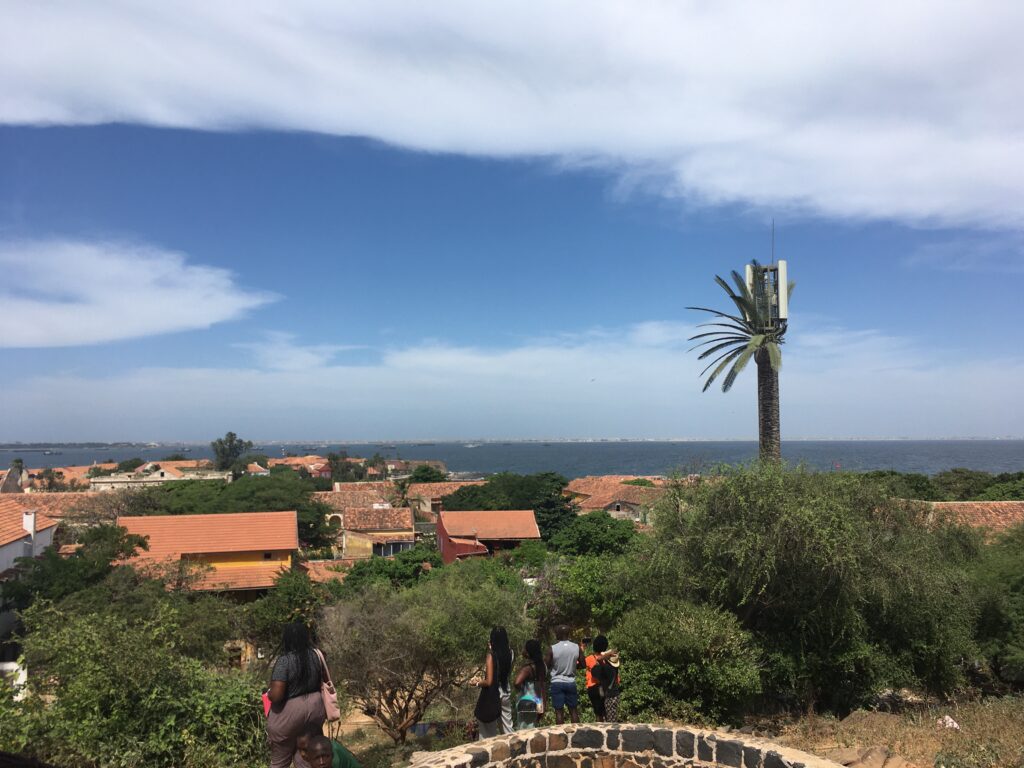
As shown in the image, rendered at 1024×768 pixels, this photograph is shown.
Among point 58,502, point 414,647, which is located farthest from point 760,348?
point 58,502

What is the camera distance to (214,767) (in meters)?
7.34

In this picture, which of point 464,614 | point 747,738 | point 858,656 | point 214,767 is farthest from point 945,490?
point 214,767

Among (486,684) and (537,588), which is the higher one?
(486,684)

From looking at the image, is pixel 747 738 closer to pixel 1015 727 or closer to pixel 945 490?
pixel 1015 727

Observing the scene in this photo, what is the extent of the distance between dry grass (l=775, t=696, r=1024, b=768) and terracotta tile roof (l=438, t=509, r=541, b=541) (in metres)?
33.6

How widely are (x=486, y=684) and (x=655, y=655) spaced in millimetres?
4913

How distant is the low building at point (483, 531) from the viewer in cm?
4053

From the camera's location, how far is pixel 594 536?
38250mm

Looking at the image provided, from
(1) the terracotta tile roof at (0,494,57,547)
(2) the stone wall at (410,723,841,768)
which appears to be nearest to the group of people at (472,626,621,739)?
(2) the stone wall at (410,723,841,768)

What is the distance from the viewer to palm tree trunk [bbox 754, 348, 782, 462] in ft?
60.6

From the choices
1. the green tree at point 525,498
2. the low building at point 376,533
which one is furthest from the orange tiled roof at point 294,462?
the low building at point 376,533

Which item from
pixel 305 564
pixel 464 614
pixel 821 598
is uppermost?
pixel 821 598

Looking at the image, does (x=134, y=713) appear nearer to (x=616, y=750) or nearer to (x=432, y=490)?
(x=616, y=750)

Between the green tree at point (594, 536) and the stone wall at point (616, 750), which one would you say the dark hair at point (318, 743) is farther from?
the green tree at point (594, 536)
